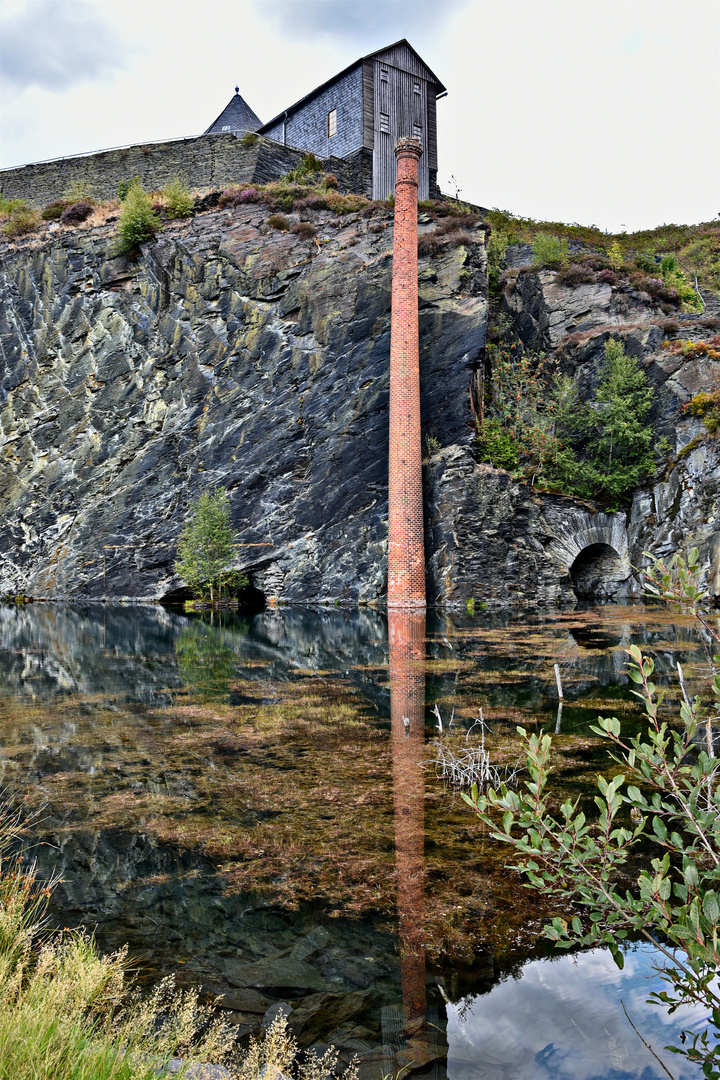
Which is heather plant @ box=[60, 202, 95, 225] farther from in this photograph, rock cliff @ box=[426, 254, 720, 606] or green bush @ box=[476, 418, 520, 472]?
green bush @ box=[476, 418, 520, 472]

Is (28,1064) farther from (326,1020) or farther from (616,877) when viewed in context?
(616,877)

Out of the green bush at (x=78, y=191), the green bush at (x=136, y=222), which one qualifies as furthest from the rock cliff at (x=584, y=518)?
the green bush at (x=78, y=191)

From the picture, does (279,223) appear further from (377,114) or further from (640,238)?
(640,238)

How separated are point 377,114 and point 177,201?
10.7 m

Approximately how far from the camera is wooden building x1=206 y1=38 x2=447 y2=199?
35.7m

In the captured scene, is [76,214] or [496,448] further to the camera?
[76,214]

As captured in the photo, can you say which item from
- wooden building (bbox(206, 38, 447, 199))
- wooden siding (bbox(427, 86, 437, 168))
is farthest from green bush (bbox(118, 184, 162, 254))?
wooden siding (bbox(427, 86, 437, 168))

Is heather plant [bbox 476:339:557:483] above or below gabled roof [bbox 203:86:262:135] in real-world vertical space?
below

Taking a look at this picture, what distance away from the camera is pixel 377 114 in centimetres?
3606

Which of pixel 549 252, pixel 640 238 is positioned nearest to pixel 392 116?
pixel 549 252

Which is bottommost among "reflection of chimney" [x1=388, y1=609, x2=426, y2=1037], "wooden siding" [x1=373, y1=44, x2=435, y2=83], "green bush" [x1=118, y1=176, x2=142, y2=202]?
"reflection of chimney" [x1=388, y1=609, x2=426, y2=1037]

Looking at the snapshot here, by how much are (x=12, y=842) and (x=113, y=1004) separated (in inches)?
104

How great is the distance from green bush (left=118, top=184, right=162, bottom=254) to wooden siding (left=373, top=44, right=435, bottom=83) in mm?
12969

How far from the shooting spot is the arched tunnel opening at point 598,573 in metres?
28.7
